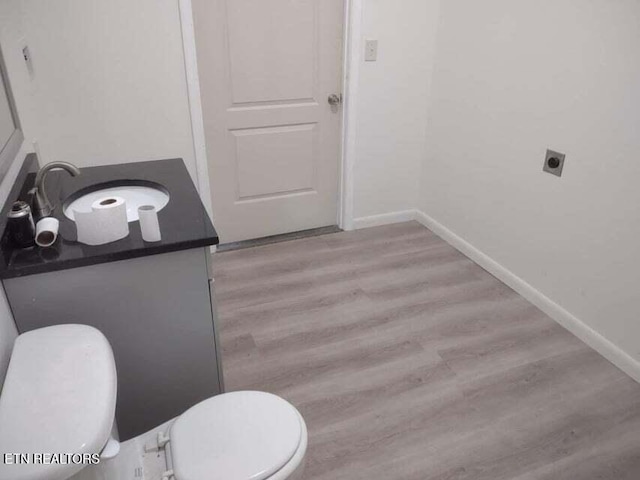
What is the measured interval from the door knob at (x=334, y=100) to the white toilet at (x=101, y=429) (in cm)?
204

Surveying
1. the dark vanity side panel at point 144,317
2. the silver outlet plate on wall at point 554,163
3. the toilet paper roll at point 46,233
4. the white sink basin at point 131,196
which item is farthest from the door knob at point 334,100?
the toilet paper roll at point 46,233

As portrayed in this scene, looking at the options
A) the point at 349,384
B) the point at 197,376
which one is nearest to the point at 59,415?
the point at 197,376

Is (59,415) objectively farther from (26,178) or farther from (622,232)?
(622,232)

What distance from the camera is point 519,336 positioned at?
2227mm

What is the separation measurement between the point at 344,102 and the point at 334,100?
6cm

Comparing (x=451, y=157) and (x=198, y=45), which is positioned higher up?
(x=198, y=45)

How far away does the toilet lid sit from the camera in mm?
1082

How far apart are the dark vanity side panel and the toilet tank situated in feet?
0.51

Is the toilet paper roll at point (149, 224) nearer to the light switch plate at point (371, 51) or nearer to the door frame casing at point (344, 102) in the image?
the door frame casing at point (344, 102)

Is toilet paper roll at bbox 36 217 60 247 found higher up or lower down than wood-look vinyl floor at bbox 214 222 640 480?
higher up

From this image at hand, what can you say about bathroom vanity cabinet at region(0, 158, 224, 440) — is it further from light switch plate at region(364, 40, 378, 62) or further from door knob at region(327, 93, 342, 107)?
light switch plate at region(364, 40, 378, 62)

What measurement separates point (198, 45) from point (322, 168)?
3.39ft

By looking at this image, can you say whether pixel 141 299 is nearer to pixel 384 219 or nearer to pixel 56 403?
pixel 56 403

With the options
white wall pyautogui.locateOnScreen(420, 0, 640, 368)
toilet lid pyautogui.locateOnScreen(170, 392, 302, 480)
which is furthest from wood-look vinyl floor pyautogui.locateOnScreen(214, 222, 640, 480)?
toilet lid pyautogui.locateOnScreen(170, 392, 302, 480)
